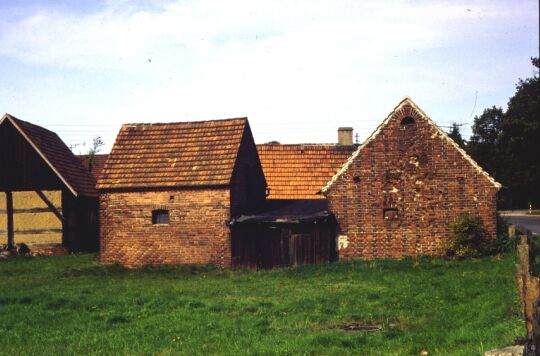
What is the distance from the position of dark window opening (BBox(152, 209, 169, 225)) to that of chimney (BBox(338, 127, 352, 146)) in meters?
15.5

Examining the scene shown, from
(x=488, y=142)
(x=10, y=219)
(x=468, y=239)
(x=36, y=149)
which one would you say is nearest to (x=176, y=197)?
(x=36, y=149)

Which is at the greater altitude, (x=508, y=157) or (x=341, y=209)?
(x=508, y=157)

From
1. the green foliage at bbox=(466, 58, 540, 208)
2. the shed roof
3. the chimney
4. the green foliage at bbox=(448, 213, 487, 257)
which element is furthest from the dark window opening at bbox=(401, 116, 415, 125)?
the green foliage at bbox=(466, 58, 540, 208)

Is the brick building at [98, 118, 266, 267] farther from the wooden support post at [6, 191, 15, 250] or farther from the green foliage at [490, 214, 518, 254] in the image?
the green foliage at [490, 214, 518, 254]

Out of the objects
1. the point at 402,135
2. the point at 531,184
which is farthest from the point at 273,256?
the point at 531,184

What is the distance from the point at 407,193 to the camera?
75.8ft

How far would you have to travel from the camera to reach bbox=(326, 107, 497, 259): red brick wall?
891 inches

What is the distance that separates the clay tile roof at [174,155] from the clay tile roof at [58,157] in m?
3.50

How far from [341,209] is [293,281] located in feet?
16.4

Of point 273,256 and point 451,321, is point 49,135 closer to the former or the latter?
point 273,256

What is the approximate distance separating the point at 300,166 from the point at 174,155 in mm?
9462

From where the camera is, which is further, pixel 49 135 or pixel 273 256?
pixel 49 135

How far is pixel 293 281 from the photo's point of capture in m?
19.5

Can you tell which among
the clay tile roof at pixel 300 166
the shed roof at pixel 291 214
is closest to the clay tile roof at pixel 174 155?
the shed roof at pixel 291 214
